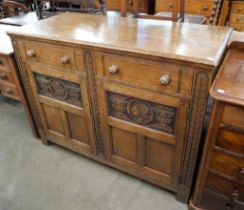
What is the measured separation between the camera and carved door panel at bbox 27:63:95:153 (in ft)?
4.38

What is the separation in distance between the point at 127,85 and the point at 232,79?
46 centimetres

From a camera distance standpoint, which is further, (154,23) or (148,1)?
(148,1)

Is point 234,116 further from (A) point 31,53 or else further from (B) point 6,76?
(B) point 6,76

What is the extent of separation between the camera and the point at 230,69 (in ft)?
3.20

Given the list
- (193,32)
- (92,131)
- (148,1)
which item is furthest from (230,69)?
(148,1)

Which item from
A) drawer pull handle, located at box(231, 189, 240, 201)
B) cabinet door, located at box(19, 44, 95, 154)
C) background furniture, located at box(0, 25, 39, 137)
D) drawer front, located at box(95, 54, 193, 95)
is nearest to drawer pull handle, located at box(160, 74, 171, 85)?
drawer front, located at box(95, 54, 193, 95)

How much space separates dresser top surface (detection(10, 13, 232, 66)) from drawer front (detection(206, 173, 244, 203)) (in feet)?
1.86

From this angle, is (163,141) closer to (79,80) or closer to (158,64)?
(158,64)

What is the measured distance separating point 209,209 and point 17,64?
58.5 inches

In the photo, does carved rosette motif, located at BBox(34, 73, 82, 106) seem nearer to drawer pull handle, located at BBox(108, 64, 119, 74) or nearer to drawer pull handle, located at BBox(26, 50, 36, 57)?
drawer pull handle, located at BBox(26, 50, 36, 57)

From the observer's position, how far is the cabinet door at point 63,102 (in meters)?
1.30

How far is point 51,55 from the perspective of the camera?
127 centimetres

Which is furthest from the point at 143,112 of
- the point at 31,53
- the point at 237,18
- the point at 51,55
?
the point at 237,18

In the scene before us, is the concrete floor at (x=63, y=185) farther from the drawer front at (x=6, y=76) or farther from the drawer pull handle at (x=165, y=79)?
the drawer pull handle at (x=165, y=79)
